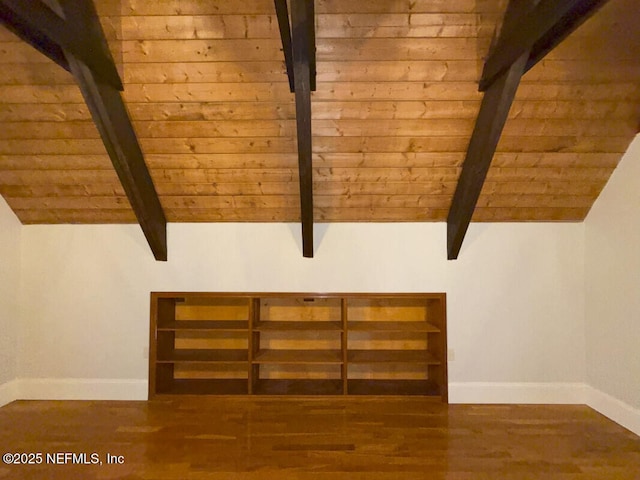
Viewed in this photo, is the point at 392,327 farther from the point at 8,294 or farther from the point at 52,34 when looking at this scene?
the point at 8,294

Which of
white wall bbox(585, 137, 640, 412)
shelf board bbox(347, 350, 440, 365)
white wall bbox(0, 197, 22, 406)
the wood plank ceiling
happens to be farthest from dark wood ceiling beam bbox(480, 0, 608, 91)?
white wall bbox(0, 197, 22, 406)

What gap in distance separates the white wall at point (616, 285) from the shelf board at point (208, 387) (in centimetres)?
270

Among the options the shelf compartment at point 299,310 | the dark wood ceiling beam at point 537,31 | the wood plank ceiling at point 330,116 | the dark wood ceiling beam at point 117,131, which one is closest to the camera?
the dark wood ceiling beam at point 537,31

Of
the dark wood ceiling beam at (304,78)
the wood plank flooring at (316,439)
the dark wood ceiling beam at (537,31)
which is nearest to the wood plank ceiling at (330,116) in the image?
the dark wood ceiling beam at (537,31)

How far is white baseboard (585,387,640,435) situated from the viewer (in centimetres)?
288

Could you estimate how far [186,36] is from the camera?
2408mm

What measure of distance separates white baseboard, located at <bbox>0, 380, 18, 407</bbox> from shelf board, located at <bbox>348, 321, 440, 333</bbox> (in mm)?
2675

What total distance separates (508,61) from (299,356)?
8.25 feet

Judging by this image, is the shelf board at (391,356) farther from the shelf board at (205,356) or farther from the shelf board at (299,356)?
the shelf board at (205,356)

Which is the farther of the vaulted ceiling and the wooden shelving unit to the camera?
the wooden shelving unit

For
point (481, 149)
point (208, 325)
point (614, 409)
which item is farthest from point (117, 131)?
point (614, 409)

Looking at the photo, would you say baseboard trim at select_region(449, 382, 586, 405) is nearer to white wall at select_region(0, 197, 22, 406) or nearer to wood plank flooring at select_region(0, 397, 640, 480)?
wood plank flooring at select_region(0, 397, 640, 480)

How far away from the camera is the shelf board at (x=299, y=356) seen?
11.1 feet

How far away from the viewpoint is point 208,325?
355 centimetres
